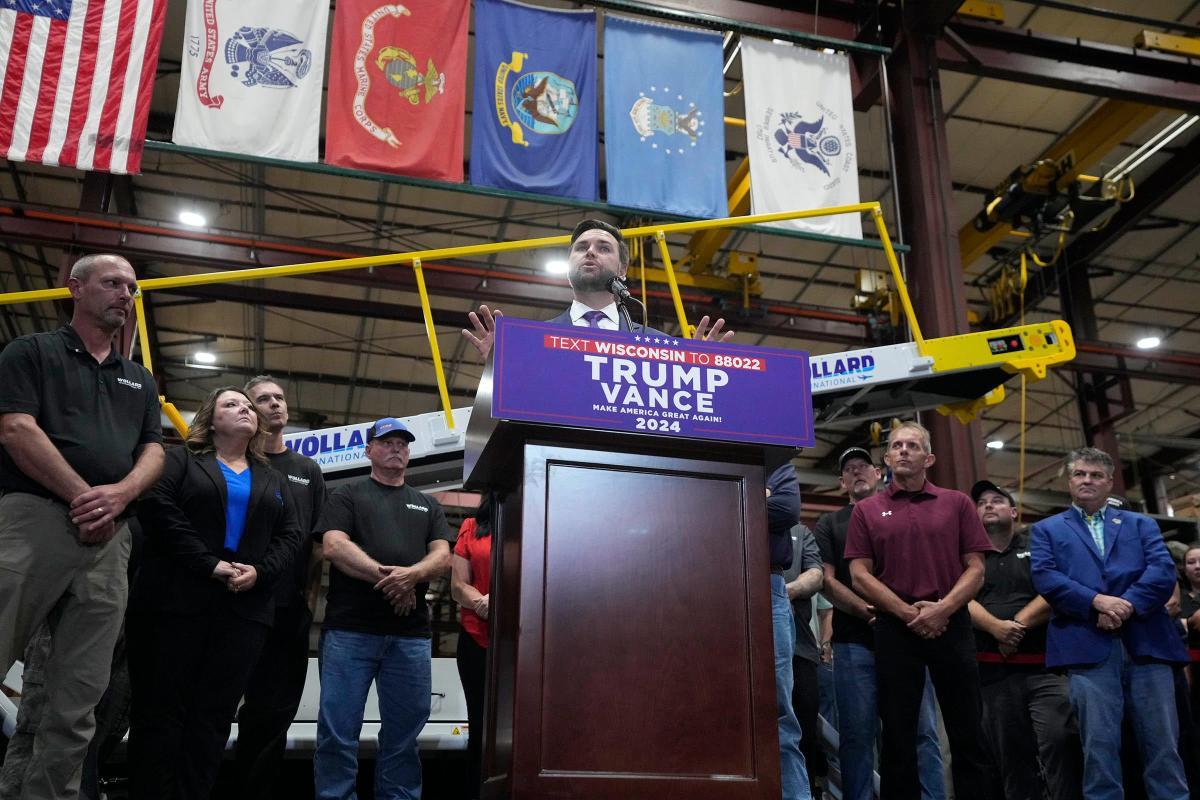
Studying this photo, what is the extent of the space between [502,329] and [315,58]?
22.5 ft

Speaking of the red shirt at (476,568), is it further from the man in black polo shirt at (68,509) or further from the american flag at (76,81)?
the american flag at (76,81)

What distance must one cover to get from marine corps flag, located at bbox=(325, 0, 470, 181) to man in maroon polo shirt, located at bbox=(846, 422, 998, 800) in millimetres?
4925

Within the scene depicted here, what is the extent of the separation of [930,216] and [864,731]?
235 inches

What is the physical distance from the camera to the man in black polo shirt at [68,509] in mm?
3326

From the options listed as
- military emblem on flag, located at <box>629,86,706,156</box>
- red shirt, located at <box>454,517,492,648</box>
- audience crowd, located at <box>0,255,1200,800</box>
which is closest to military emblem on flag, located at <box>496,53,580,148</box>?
military emblem on flag, located at <box>629,86,706,156</box>

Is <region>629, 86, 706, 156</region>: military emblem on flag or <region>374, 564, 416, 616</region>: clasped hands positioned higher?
<region>629, 86, 706, 156</region>: military emblem on flag

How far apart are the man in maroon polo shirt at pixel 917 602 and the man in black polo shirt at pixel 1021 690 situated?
0.94m

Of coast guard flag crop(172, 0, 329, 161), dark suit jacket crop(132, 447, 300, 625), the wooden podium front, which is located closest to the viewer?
the wooden podium front

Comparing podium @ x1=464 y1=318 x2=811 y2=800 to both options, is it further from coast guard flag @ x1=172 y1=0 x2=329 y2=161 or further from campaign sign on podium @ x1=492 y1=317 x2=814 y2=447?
coast guard flag @ x1=172 y1=0 x2=329 y2=161

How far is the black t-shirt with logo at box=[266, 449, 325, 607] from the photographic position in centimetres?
457

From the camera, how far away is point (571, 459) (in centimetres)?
237

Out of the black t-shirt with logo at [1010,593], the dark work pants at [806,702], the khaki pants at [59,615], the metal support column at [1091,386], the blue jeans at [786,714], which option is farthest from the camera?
the metal support column at [1091,386]

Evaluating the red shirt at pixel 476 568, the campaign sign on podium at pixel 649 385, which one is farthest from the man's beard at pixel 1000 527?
the campaign sign on podium at pixel 649 385

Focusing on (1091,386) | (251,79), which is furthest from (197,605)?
(1091,386)
